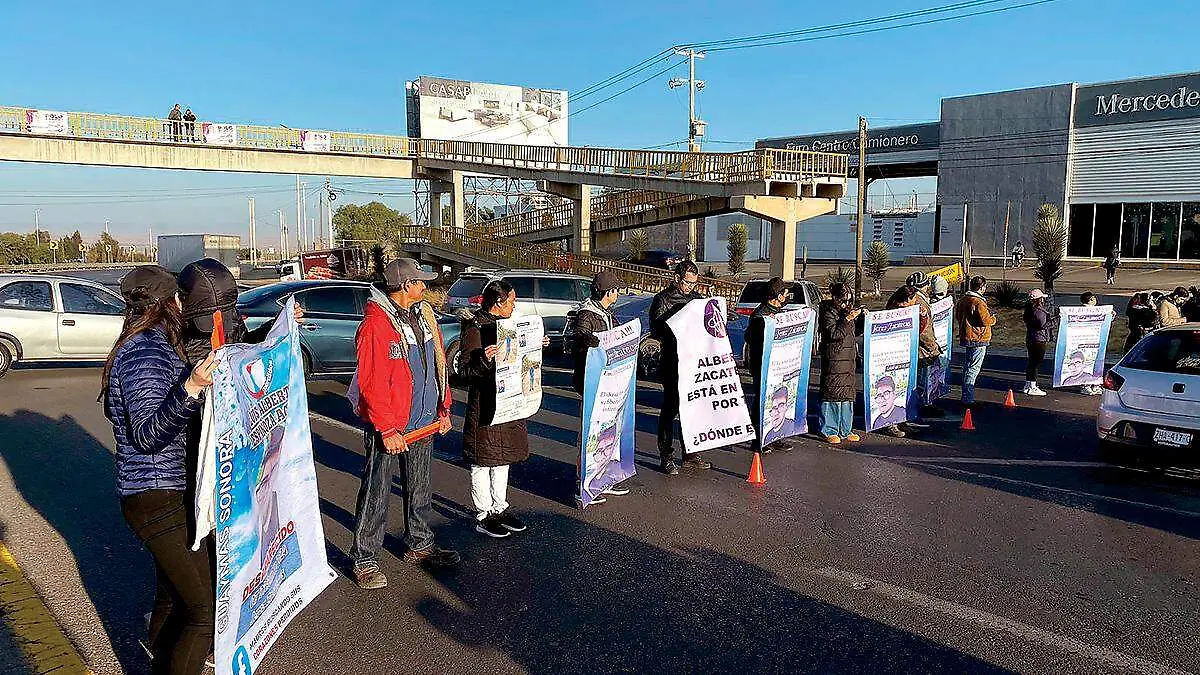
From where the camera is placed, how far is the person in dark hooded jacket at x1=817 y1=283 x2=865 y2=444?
926cm

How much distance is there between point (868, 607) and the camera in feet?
16.7

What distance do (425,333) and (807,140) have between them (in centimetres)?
5109

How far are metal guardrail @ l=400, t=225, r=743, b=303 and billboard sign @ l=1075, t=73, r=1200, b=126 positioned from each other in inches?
849

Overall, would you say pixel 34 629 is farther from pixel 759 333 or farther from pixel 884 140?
pixel 884 140

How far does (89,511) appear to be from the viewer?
6.73 m

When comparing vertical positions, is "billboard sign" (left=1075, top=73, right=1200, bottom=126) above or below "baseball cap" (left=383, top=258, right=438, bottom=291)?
above

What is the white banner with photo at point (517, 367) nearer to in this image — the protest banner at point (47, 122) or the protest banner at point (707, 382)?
the protest banner at point (707, 382)

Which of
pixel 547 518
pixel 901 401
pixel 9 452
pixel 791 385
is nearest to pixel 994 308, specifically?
pixel 901 401

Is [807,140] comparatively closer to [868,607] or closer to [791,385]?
[791,385]

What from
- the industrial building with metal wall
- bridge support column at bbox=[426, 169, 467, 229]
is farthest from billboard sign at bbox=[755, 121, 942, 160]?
bridge support column at bbox=[426, 169, 467, 229]

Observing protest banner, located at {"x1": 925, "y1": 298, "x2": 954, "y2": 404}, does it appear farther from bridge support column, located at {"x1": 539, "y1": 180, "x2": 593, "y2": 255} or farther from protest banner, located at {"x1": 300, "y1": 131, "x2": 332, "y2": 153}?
protest banner, located at {"x1": 300, "y1": 131, "x2": 332, "y2": 153}

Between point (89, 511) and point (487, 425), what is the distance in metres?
3.33

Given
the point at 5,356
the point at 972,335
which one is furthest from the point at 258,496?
the point at 5,356

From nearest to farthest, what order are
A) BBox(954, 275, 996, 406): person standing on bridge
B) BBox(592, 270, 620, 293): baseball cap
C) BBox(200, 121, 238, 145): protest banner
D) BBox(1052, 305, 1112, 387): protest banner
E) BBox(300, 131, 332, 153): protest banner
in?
BBox(592, 270, 620, 293): baseball cap → BBox(954, 275, 996, 406): person standing on bridge → BBox(1052, 305, 1112, 387): protest banner → BBox(200, 121, 238, 145): protest banner → BBox(300, 131, 332, 153): protest banner
